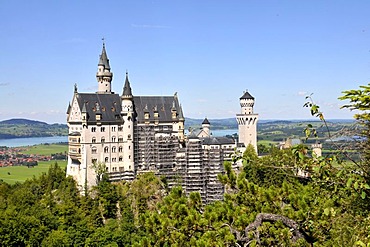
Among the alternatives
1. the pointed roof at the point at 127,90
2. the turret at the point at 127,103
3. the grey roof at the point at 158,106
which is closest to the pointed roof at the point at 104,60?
the pointed roof at the point at 127,90

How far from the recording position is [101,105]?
215 ft

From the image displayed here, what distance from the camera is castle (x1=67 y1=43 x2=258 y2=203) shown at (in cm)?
6347

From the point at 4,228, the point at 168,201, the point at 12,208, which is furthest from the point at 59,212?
the point at 168,201

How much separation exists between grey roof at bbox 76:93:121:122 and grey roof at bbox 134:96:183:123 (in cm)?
352

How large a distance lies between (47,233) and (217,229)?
40401mm

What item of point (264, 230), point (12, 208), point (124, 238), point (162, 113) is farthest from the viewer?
point (162, 113)

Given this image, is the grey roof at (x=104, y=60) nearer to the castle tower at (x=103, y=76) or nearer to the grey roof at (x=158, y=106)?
the castle tower at (x=103, y=76)

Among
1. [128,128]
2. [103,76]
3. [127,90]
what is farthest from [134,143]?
[103,76]

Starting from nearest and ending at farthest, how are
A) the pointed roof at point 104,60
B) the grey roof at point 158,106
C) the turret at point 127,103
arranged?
the turret at point 127,103 < the grey roof at point 158,106 < the pointed roof at point 104,60

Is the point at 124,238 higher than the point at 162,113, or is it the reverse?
the point at 162,113

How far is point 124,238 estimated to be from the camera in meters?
51.0

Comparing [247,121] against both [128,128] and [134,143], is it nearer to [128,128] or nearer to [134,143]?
[134,143]

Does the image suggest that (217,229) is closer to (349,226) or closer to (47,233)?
(349,226)

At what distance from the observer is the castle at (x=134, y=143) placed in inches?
2499
